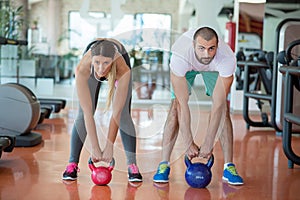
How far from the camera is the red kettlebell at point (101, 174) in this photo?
2.96 metres

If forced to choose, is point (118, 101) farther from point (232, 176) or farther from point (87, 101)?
point (232, 176)

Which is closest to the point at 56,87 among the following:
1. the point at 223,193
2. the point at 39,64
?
the point at 39,64

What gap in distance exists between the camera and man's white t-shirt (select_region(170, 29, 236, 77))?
280 cm

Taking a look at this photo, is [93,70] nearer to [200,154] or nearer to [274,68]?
[200,154]

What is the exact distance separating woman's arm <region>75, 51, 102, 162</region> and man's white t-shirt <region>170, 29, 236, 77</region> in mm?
490

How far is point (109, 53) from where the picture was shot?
2738mm

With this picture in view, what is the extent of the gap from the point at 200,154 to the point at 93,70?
2.58 feet

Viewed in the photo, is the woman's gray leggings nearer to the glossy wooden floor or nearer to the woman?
the woman

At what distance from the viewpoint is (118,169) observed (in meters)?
3.18

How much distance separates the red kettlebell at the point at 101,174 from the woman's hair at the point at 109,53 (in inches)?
16.0

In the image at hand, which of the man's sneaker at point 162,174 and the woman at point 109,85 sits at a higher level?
the woman at point 109,85

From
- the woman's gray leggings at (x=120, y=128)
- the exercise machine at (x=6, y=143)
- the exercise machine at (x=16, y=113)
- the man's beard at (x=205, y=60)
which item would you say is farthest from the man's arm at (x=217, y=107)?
the exercise machine at (x=16, y=113)

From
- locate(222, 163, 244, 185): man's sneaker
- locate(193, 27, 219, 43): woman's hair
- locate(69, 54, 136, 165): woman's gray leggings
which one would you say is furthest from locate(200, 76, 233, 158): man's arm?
locate(69, 54, 136, 165): woman's gray leggings

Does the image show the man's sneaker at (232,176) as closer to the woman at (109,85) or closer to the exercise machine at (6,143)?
the woman at (109,85)
